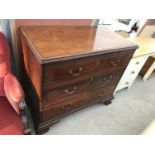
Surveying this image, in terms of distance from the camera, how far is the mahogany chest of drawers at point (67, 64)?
39.4 inches

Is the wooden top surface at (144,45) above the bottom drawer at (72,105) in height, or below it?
above

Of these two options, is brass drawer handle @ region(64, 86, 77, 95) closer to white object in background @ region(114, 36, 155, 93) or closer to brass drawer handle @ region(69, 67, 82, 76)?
brass drawer handle @ region(69, 67, 82, 76)

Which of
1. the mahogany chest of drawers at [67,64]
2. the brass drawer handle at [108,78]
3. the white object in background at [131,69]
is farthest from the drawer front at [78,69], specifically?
the white object in background at [131,69]

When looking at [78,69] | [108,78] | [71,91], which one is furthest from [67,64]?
[108,78]

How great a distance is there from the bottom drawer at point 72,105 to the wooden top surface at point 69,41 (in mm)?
515

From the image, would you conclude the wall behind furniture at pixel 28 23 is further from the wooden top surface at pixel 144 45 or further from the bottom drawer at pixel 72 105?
the wooden top surface at pixel 144 45

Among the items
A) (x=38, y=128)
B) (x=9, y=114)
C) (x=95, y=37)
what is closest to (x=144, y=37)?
(x=95, y=37)

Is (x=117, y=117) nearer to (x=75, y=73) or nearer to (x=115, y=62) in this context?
(x=115, y=62)

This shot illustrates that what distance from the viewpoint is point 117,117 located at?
5.97 feet

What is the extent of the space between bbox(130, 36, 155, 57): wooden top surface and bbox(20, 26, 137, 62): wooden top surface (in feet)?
1.69

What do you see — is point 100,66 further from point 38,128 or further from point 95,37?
point 38,128
